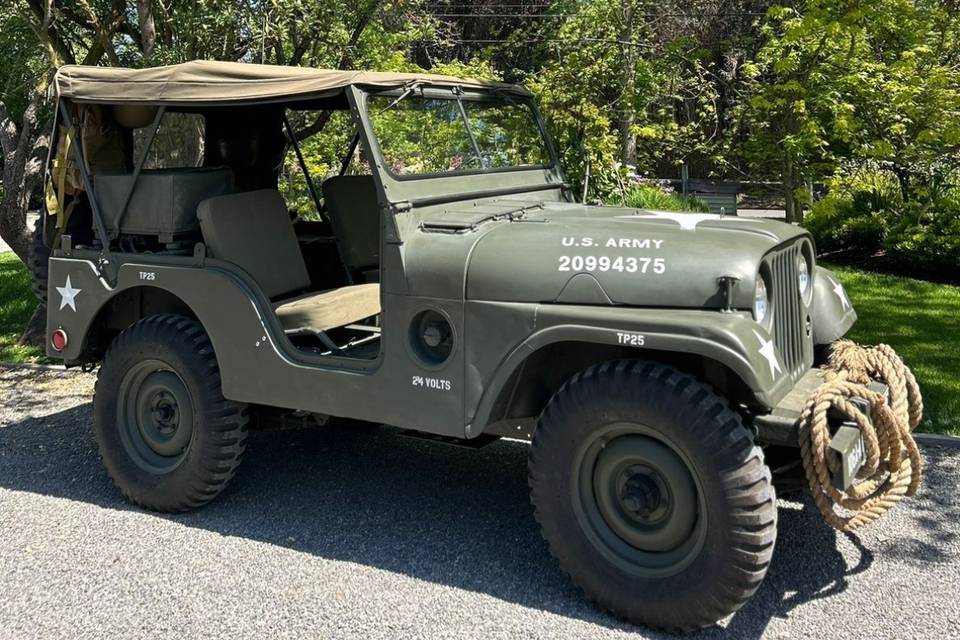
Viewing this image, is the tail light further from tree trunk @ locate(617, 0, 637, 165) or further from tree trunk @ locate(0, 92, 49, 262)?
tree trunk @ locate(617, 0, 637, 165)

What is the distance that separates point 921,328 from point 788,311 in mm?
4790

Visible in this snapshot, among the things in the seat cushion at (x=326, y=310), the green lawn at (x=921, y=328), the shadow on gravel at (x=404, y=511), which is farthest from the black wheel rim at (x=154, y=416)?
the green lawn at (x=921, y=328)

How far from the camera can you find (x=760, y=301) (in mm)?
3520

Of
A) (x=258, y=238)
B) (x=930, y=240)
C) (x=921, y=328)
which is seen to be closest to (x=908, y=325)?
(x=921, y=328)

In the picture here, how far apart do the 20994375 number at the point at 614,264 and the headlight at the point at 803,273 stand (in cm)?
79

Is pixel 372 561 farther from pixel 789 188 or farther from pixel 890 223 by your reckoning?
pixel 890 223

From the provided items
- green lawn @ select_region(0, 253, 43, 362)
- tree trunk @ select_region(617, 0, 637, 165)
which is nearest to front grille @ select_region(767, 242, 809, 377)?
green lawn @ select_region(0, 253, 43, 362)

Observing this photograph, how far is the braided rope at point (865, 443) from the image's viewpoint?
3.31 meters

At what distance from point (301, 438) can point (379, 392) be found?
195cm

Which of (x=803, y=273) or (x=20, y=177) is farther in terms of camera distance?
(x=20, y=177)

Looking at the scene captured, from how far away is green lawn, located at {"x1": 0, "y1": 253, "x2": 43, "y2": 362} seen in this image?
26.5 feet

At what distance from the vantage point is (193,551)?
13.8 feet

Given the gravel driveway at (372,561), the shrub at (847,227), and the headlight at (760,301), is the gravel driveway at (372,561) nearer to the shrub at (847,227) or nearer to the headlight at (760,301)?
the headlight at (760,301)

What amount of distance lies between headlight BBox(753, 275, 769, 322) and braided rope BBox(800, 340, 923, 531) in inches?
13.6
